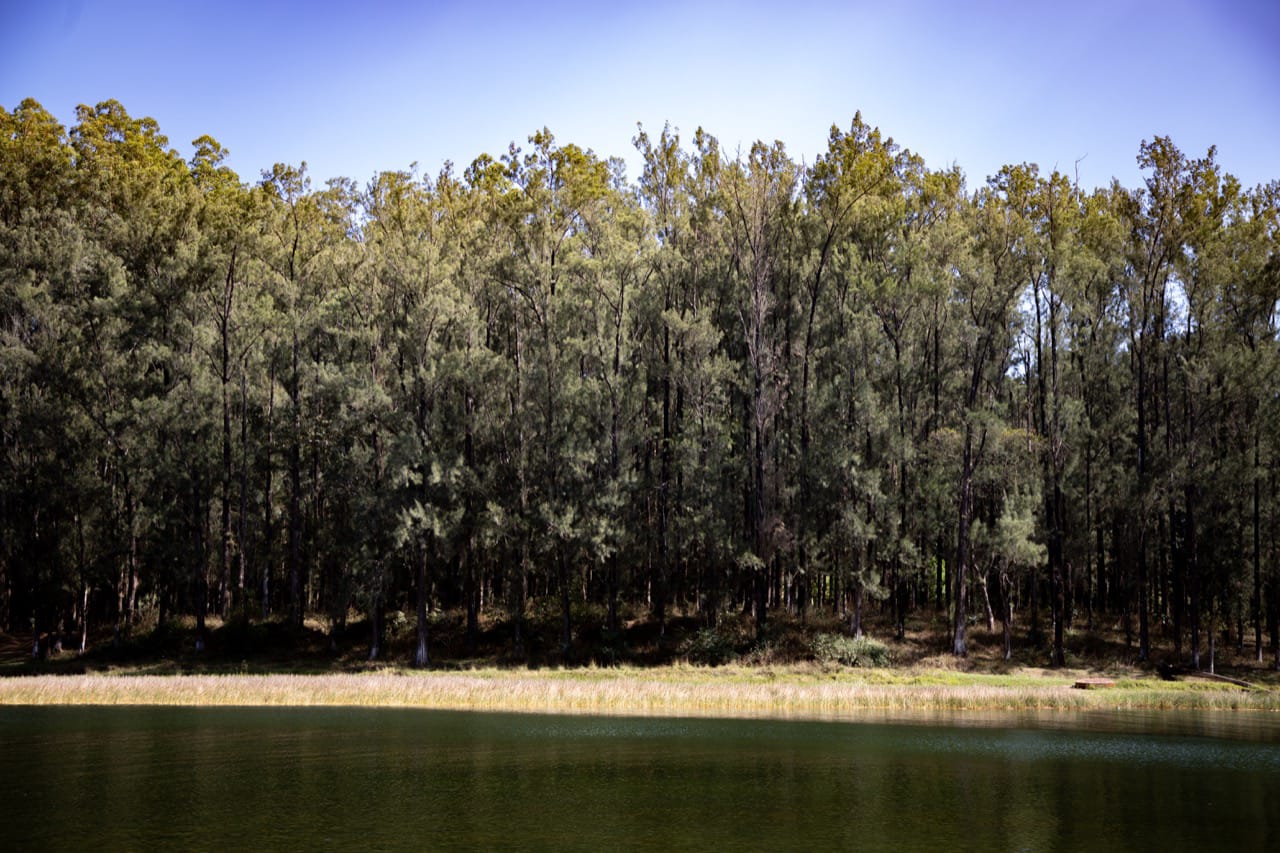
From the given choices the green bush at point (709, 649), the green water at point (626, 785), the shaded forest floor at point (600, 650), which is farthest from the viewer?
the green bush at point (709, 649)

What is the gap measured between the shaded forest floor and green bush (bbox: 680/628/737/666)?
0.05 m

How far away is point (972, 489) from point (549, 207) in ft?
79.4

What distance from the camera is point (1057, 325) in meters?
49.8

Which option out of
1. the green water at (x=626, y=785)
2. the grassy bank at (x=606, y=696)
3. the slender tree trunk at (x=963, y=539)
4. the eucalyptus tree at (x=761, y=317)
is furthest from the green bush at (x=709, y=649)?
the green water at (x=626, y=785)

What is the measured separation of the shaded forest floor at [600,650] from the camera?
45594 millimetres

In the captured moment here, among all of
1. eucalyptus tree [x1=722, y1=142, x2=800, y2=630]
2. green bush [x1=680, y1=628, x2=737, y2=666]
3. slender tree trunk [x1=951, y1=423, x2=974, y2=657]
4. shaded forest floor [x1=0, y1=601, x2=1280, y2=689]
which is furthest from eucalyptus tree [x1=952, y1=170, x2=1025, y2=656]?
green bush [x1=680, y1=628, x2=737, y2=666]

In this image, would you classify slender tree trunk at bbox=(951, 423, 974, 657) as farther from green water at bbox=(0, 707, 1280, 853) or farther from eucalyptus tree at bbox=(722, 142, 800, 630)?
green water at bbox=(0, 707, 1280, 853)

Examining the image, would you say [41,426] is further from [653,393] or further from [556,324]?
[653,393]

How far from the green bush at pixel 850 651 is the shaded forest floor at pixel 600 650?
70 millimetres

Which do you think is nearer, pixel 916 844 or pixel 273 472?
pixel 916 844

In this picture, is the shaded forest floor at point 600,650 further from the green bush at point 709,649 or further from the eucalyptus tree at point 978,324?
the eucalyptus tree at point 978,324

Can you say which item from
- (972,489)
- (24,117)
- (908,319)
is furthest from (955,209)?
(24,117)

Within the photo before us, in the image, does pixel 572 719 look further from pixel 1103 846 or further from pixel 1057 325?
pixel 1057 325

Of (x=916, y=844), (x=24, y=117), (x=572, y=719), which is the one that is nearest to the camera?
(x=916, y=844)
